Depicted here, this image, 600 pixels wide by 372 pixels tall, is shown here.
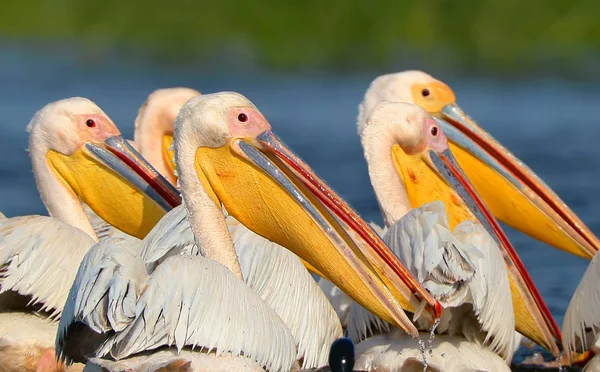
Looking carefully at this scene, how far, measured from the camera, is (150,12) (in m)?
26.4

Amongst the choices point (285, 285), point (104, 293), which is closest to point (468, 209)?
point (285, 285)

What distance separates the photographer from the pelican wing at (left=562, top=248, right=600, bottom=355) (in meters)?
5.91

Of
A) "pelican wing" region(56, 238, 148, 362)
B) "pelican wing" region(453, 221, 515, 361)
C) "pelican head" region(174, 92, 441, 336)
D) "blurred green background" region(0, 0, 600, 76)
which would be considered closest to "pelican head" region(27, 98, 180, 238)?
"pelican head" region(174, 92, 441, 336)

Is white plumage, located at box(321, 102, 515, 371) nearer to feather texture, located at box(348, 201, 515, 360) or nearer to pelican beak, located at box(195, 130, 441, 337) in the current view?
feather texture, located at box(348, 201, 515, 360)

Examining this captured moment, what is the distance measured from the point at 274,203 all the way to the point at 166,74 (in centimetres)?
1585

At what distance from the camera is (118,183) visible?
21.1 ft

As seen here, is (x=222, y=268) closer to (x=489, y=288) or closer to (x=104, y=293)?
(x=104, y=293)

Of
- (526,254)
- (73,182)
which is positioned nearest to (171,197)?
(73,182)

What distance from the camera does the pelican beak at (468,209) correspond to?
612 cm

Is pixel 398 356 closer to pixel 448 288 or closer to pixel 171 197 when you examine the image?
pixel 448 288

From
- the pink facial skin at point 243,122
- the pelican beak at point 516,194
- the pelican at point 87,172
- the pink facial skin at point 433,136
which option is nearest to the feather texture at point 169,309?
the pink facial skin at point 243,122

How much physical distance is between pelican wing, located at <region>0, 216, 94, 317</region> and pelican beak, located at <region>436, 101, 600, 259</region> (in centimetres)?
232

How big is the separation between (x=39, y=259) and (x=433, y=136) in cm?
206

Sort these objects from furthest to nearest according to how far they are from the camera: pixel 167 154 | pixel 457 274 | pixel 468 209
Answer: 1. pixel 167 154
2. pixel 468 209
3. pixel 457 274
